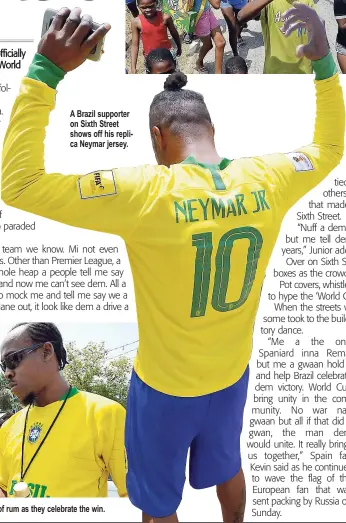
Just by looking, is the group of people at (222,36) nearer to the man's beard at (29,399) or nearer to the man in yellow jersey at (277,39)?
the man in yellow jersey at (277,39)

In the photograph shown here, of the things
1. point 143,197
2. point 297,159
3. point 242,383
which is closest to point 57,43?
point 143,197

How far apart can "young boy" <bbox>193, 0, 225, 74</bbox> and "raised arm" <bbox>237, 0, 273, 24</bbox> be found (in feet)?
0.50

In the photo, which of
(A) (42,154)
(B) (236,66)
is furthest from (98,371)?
(B) (236,66)

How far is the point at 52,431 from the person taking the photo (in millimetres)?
1925

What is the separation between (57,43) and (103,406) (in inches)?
49.5

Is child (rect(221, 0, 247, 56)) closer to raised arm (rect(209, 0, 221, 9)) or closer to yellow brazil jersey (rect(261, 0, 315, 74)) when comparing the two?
raised arm (rect(209, 0, 221, 9))

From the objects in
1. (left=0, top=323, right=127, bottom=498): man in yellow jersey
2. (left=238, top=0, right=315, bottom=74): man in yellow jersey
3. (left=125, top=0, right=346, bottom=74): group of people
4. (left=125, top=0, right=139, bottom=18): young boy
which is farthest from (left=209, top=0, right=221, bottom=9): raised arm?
(left=0, top=323, right=127, bottom=498): man in yellow jersey

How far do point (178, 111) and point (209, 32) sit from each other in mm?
1411

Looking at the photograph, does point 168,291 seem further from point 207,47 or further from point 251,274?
point 207,47

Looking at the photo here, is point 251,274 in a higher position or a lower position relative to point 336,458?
higher

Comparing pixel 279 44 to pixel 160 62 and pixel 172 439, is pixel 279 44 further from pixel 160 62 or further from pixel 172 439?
pixel 172 439

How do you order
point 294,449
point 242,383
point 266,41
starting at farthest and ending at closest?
point 266,41 → point 294,449 → point 242,383

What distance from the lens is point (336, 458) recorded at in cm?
209

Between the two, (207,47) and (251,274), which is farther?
(207,47)
